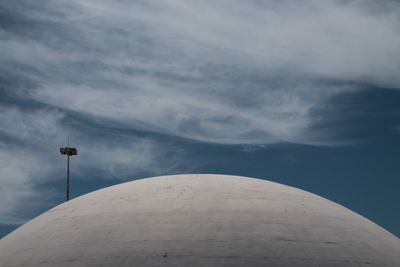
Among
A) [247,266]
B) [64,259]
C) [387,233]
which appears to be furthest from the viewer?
[387,233]

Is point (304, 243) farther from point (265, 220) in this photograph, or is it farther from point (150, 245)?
point (150, 245)

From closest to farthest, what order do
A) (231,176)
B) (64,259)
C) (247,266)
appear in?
(247,266) → (64,259) → (231,176)

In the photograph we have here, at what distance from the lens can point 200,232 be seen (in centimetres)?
1889

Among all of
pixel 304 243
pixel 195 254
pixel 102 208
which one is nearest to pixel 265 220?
pixel 304 243

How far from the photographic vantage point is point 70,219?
2169 centimetres

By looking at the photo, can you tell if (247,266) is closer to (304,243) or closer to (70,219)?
(304,243)

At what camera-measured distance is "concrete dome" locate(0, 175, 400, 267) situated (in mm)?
18234

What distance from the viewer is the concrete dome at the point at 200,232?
18.2m

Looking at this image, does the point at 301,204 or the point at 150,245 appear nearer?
the point at 150,245

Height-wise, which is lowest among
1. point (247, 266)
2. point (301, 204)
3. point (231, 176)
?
point (247, 266)

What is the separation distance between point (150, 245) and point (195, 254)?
1475 millimetres

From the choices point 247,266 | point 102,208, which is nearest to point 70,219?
point 102,208

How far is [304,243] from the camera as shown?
19.1m

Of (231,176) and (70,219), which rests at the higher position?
(231,176)
